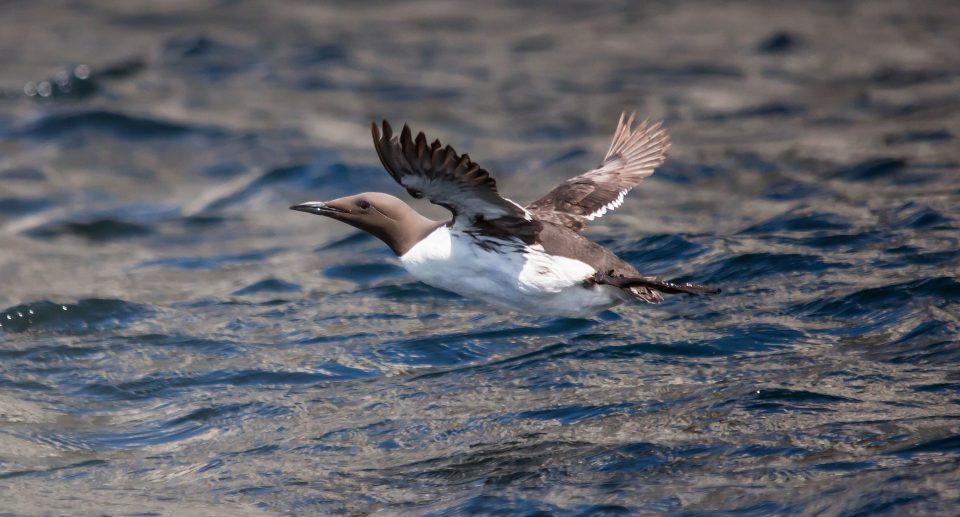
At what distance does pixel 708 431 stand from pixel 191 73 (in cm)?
1050

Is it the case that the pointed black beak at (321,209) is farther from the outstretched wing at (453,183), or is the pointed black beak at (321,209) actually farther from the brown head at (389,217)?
the outstretched wing at (453,183)

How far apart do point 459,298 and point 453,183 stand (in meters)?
3.45

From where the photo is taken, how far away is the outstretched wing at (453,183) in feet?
20.1

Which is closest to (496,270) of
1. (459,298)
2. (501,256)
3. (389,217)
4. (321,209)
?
(501,256)

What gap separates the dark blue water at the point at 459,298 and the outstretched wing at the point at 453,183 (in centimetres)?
118

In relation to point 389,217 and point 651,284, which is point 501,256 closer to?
point 389,217

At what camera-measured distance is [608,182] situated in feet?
27.7

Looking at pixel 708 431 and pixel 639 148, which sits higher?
pixel 639 148

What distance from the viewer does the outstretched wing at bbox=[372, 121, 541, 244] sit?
614 centimetres

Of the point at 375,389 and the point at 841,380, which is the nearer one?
the point at 841,380

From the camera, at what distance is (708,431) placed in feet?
22.5

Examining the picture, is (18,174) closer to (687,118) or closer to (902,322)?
(687,118)

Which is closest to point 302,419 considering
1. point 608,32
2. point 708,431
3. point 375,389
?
point 375,389

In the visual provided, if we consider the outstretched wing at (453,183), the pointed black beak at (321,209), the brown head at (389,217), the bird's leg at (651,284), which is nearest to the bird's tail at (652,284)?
the bird's leg at (651,284)
